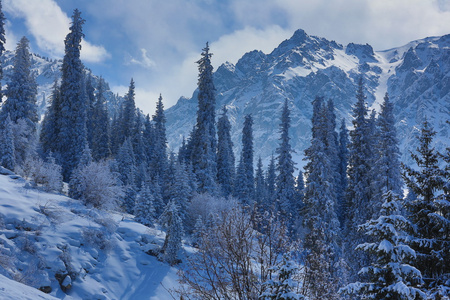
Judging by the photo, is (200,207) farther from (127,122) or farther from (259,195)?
(127,122)

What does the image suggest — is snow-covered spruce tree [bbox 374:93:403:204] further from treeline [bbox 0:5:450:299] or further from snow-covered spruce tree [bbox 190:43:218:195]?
snow-covered spruce tree [bbox 190:43:218:195]

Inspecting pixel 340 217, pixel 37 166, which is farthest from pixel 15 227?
pixel 340 217

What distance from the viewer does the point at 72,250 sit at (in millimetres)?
14750

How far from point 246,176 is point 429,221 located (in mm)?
38850

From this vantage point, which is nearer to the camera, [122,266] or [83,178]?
[122,266]

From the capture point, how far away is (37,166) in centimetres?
1961

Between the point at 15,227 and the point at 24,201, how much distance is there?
7.17 ft

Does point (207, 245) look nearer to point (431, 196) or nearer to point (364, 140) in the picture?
point (431, 196)

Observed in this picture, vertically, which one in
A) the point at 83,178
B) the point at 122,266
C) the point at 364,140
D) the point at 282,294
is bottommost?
the point at 122,266

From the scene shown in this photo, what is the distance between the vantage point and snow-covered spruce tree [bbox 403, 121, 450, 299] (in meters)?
11.1

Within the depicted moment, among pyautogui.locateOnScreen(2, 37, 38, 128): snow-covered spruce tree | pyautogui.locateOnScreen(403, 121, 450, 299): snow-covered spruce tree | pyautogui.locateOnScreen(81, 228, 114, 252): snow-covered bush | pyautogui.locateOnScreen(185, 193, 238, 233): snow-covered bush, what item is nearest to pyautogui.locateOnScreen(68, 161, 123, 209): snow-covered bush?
pyautogui.locateOnScreen(81, 228, 114, 252): snow-covered bush

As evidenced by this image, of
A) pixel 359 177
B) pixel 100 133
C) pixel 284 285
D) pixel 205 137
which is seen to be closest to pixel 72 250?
pixel 284 285

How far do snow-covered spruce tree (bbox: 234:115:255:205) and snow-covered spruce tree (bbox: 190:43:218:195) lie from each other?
6.15 meters

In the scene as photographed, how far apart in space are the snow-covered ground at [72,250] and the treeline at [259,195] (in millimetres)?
1786
